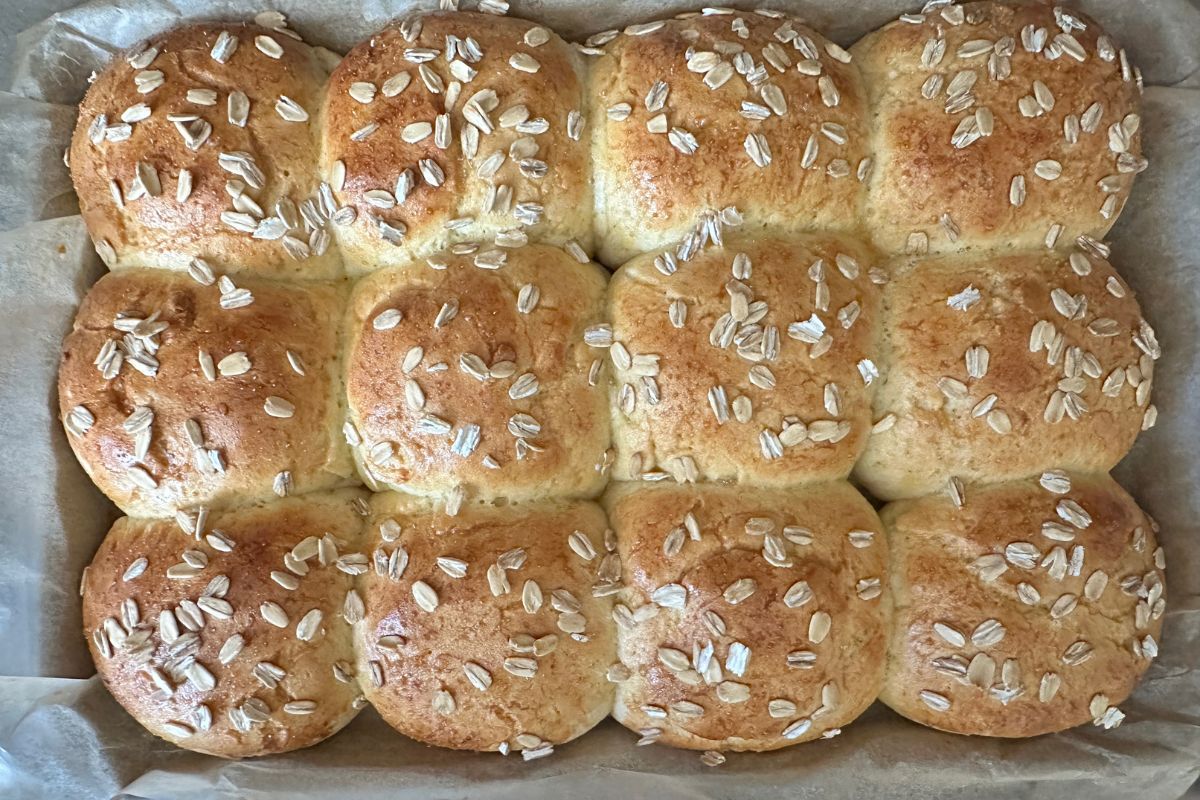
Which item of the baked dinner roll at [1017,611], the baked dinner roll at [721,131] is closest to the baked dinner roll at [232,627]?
the baked dinner roll at [721,131]

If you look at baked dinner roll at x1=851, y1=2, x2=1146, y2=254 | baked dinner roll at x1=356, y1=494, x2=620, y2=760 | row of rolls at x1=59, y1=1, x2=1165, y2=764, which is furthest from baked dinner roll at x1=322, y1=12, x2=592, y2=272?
baked dinner roll at x1=851, y1=2, x2=1146, y2=254

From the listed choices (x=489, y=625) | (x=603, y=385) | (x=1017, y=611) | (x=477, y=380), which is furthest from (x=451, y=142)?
(x=1017, y=611)

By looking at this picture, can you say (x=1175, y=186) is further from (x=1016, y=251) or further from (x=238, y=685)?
(x=238, y=685)

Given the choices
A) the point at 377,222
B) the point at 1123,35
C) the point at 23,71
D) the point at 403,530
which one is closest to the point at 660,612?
the point at 403,530

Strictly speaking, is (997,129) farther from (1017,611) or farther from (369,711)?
(369,711)

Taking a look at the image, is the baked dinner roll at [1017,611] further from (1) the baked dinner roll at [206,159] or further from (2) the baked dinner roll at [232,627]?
(1) the baked dinner roll at [206,159]
